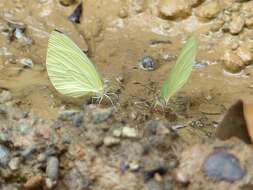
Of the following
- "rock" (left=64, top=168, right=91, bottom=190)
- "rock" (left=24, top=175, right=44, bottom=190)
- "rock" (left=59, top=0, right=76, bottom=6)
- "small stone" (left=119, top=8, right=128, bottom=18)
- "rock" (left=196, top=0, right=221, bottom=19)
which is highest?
"rock" (left=59, top=0, right=76, bottom=6)

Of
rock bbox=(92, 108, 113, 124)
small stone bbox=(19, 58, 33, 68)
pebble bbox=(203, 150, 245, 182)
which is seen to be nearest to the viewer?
pebble bbox=(203, 150, 245, 182)

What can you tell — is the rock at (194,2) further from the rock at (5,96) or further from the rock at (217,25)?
the rock at (5,96)

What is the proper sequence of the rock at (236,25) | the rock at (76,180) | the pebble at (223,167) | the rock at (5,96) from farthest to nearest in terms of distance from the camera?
the rock at (236,25), the rock at (5,96), the rock at (76,180), the pebble at (223,167)

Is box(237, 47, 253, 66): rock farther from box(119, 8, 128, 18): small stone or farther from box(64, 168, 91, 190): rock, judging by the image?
box(64, 168, 91, 190): rock

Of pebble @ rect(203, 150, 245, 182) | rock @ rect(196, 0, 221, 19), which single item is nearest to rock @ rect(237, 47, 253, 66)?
rock @ rect(196, 0, 221, 19)

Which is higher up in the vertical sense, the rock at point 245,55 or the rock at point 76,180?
the rock at point 245,55

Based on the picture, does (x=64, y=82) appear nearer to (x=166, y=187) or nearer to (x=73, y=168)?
(x=73, y=168)

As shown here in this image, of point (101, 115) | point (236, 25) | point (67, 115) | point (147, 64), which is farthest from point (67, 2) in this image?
point (101, 115)

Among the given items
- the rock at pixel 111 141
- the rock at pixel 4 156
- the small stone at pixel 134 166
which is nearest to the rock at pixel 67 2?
the rock at pixel 4 156

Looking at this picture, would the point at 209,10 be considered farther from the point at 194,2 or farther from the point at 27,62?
the point at 27,62
